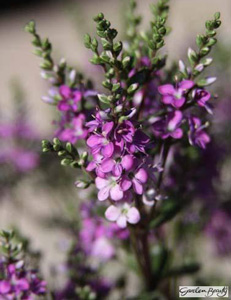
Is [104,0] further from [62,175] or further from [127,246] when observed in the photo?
[127,246]

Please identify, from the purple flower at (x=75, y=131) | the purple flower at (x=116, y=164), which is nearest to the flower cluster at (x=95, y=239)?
the purple flower at (x=75, y=131)

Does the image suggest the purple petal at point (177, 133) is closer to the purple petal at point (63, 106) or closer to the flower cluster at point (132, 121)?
the flower cluster at point (132, 121)

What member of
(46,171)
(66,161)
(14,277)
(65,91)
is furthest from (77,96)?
(46,171)

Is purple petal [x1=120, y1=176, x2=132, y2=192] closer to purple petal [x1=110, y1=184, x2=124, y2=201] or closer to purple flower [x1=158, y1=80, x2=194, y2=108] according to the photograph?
purple petal [x1=110, y1=184, x2=124, y2=201]

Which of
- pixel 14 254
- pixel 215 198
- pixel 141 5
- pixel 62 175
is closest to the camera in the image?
pixel 14 254

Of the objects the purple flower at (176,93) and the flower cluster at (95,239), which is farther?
the flower cluster at (95,239)

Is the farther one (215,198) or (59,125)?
(215,198)

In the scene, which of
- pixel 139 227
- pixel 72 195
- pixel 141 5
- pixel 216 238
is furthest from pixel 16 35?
pixel 139 227

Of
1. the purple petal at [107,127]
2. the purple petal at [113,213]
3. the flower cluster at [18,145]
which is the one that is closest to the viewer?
the purple petal at [107,127]
